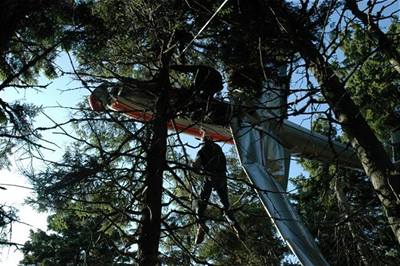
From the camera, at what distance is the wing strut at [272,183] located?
5727 millimetres

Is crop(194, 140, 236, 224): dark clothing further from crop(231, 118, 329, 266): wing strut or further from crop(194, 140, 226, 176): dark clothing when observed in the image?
crop(231, 118, 329, 266): wing strut

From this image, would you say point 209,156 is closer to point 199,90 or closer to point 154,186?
point 199,90

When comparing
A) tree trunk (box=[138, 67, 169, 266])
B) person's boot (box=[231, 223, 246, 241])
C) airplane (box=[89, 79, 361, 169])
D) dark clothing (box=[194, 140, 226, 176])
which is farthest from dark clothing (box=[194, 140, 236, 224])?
tree trunk (box=[138, 67, 169, 266])

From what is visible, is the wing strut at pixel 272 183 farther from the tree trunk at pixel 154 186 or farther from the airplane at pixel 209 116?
the tree trunk at pixel 154 186

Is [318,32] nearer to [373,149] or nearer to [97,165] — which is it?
[373,149]

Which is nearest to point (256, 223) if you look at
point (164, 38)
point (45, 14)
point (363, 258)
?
point (363, 258)

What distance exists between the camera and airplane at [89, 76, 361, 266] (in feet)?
18.7

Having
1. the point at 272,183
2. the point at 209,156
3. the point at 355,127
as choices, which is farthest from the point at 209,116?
the point at 355,127

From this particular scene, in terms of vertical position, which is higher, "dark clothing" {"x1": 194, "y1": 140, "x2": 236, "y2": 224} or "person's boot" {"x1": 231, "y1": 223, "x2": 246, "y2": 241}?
"dark clothing" {"x1": 194, "y1": 140, "x2": 236, "y2": 224}

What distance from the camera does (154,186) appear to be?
5.02m

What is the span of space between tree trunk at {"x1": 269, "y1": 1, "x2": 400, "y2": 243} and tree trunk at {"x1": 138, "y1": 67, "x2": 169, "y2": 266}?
5.23ft

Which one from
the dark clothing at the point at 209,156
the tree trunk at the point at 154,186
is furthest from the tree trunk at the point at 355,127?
the dark clothing at the point at 209,156

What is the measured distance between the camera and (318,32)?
18.2 ft

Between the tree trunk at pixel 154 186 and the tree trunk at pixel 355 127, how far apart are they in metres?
1.59
